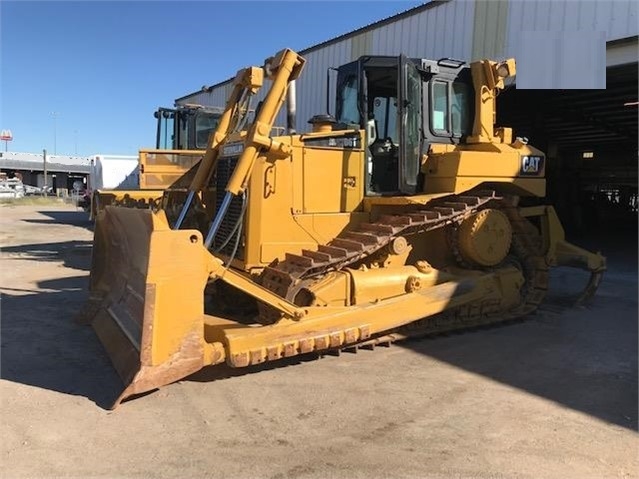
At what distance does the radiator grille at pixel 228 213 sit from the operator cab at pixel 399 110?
144cm

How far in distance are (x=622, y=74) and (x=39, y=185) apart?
246 ft

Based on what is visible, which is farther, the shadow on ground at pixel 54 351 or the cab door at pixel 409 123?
the cab door at pixel 409 123

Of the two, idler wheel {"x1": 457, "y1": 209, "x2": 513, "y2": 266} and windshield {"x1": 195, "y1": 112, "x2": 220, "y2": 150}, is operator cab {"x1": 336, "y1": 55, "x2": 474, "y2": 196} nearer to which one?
idler wheel {"x1": 457, "y1": 209, "x2": 513, "y2": 266}

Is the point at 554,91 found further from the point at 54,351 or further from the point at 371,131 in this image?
the point at 54,351

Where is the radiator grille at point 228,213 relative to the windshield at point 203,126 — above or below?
below

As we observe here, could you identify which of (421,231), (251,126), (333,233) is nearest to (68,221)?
(333,233)

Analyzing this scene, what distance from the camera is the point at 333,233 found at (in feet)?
20.0

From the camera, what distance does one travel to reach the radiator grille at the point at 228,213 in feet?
18.5

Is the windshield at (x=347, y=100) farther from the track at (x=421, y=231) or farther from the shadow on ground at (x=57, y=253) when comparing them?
the shadow on ground at (x=57, y=253)

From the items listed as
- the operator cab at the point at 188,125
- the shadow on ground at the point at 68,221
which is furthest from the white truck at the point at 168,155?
the shadow on ground at the point at 68,221

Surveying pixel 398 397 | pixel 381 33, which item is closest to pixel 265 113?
pixel 398 397

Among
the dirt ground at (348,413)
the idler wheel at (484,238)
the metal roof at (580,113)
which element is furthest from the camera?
the metal roof at (580,113)

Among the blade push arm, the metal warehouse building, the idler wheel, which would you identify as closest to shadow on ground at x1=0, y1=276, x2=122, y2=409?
the blade push arm

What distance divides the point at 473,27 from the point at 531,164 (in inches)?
210
